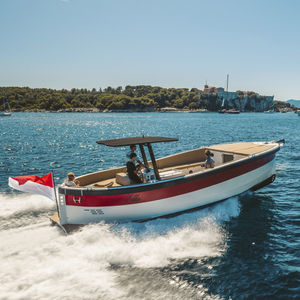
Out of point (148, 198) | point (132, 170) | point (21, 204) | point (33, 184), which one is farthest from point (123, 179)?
point (21, 204)

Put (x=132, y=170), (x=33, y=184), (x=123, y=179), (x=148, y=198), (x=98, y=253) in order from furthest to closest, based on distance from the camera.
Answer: (x=123, y=179), (x=132, y=170), (x=148, y=198), (x=33, y=184), (x=98, y=253)

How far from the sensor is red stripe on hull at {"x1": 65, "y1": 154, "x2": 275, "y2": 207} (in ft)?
28.7

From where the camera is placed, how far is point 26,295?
5965mm

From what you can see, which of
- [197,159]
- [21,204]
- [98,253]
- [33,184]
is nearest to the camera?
[98,253]

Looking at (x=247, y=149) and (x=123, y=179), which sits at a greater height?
(x=247, y=149)

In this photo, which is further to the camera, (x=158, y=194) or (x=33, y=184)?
(x=158, y=194)

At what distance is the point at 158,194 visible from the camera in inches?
365

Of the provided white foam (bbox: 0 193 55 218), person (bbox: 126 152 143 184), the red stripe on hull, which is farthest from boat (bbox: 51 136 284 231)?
white foam (bbox: 0 193 55 218)

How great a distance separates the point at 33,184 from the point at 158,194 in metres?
4.18

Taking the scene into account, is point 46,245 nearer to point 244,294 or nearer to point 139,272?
point 139,272

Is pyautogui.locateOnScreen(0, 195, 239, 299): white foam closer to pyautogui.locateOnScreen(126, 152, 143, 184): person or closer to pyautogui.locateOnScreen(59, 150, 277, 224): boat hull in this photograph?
pyautogui.locateOnScreen(59, 150, 277, 224): boat hull

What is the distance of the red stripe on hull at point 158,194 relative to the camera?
875cm

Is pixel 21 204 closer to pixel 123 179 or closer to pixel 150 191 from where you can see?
pixel 123 179

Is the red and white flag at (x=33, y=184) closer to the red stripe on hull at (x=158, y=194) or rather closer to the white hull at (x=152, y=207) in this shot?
the white hull at (x=152, y=207)
